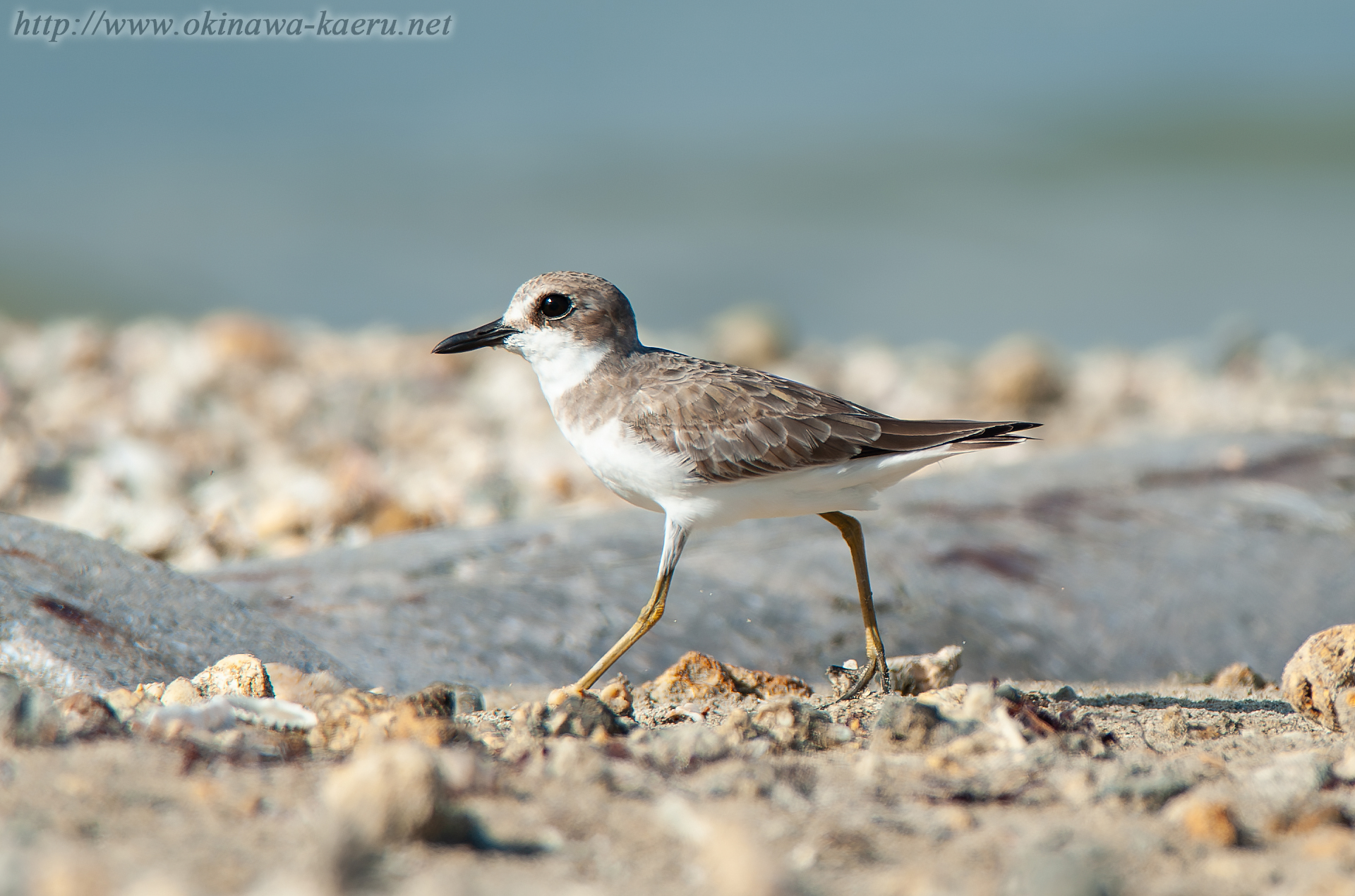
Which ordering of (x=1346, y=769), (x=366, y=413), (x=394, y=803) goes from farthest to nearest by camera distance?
(x=366, y=413)
(x=1346, y=769)
(x=394, y=803)

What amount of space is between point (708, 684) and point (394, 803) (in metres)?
1.52

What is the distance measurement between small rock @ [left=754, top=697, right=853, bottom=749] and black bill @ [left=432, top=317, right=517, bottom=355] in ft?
5.65

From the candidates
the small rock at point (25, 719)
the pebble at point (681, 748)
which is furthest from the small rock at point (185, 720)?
the pebble at point (681, 748)

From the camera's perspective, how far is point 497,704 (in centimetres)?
336

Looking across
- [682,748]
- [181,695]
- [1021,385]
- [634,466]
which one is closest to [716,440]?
[634,466]

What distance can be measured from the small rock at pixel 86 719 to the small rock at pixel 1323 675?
9.48 feet

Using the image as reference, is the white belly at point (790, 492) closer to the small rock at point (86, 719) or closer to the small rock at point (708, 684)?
the small rock at point (708, 684)

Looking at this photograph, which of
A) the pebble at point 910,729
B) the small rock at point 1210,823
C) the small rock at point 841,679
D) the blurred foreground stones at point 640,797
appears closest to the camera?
the blurred foreground stones at point 640,797

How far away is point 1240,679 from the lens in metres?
3.91

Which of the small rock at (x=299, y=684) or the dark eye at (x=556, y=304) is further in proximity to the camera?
the dark eye at (x=556, y=304)

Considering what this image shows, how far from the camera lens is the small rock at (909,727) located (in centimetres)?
272

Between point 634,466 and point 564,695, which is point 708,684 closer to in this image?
point 564,695

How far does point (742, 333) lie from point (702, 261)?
7808 millimetres

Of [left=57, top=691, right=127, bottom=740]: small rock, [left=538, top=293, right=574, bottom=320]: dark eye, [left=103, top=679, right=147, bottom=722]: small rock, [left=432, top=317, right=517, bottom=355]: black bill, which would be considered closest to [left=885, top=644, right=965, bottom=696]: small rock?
[left=538, top=293, right=574, bottom=320]: dark eye
